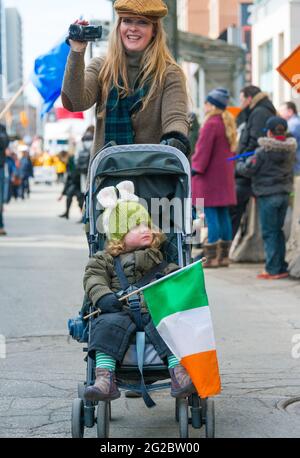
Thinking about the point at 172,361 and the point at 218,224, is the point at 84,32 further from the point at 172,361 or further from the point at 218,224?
the point at 218,224

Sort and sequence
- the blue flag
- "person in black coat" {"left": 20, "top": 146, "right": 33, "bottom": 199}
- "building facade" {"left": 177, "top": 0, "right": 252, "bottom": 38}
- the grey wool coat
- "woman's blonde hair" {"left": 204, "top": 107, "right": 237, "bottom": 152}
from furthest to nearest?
"building facade" {"left": 177, "top": 0, "right": 252, "bottom": 38} → "person in black coat" {"left": 20, "top": 146, "right": 33, "bottom": 199} → "woman's blonde hair" {"left": 204, "top": 107, "right": 237, "bottom": 152} → the blue flag → the grey wool coat

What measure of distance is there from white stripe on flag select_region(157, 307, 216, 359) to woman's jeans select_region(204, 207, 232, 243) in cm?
771

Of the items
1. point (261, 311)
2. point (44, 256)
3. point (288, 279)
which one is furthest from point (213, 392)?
point (44, 256)

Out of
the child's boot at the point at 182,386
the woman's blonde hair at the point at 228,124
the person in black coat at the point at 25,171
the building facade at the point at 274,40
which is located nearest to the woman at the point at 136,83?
the child's boot at the point at 182,386

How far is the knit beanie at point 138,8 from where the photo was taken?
20.0 feet

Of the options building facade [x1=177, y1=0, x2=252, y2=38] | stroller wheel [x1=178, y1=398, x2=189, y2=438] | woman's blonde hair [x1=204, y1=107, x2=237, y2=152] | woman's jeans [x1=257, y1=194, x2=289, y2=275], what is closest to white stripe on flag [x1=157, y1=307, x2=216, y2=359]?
stroller wheel [x1=178, y1=398, x2=189, y2=438]

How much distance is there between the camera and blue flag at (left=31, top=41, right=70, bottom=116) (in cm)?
1205

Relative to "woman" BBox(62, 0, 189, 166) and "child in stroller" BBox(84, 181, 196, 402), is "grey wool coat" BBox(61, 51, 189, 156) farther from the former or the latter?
"child in stroller" BBox(84, 181, 196, 402)

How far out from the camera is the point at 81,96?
6.04 metres

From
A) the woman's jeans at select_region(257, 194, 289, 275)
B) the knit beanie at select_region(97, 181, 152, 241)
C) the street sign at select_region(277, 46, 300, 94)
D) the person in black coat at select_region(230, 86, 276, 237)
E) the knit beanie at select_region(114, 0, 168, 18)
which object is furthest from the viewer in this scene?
the person in black coat at select_region(230, 86, 276, 237)

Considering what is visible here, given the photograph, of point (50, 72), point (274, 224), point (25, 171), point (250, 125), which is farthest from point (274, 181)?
point (25, 171)

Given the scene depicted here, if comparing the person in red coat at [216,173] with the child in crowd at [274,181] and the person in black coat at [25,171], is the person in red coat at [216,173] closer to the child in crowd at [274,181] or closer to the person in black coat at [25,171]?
the child in crowd at [274,181]

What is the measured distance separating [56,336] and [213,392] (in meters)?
3.49

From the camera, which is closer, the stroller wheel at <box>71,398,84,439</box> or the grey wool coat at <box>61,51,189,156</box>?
the stroller wheel at <box>71,398,84,439</box>
